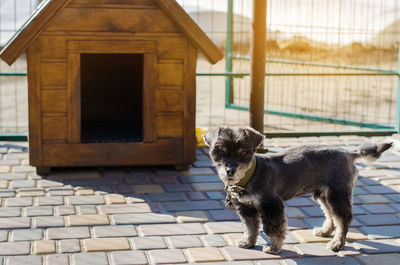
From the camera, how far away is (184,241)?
4.73 meters

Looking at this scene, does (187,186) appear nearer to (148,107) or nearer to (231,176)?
(148,107)

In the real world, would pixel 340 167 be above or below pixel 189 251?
above

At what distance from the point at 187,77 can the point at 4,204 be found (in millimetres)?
2302

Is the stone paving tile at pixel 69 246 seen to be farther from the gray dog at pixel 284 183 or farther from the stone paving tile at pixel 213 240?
the gray dog at pixel 284 183

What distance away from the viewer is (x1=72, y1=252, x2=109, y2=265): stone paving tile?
14.0ft

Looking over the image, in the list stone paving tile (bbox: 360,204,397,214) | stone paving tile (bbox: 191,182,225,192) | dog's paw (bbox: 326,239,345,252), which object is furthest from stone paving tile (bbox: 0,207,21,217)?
stone paving tile (bbox: 360,204,397,214)

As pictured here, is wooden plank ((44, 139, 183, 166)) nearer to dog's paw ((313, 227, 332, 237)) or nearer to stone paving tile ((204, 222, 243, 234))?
stone paving tile ((204, 222, 243, 234))

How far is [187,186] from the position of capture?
620 centimetres

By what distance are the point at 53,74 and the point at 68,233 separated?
207cm

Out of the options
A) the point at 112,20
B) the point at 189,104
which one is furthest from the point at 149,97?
the point at 112,20

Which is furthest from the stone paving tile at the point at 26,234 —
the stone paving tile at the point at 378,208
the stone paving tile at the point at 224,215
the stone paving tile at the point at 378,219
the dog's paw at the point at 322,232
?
the stone paving tile at the point at 378,208

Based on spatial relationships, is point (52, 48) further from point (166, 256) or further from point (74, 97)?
point (166, 256)

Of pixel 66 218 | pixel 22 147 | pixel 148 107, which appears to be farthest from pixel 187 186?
pixel 22 147

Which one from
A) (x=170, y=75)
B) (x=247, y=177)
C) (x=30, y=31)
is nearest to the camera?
(x=247, y=177)
